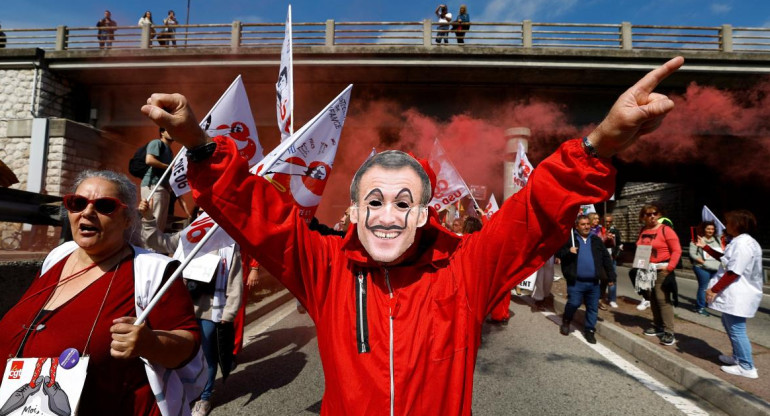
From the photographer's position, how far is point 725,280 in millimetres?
4223

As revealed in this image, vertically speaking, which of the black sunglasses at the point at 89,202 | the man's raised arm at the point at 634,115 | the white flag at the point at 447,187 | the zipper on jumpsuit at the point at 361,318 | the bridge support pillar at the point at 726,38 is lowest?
the zipper on jumpsuit at the point at 361,318

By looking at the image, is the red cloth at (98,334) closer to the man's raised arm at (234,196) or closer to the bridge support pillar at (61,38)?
the man's raised arm at (234,196)

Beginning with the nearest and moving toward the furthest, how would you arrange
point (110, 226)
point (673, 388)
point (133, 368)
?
point (133, 368)
point (110, 226)
point (673, 388)

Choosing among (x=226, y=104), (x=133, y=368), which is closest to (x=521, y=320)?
(x=226, y=104)

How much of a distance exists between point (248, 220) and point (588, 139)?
43.4 inches

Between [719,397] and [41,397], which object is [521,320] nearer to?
[719,397]

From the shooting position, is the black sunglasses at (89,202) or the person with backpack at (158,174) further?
the person with backpack at (158,174)

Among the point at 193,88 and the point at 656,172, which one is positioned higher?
the point at 193,88

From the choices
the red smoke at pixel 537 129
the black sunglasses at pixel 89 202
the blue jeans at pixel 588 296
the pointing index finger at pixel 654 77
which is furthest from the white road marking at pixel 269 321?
the red smoke at pixel 537 129

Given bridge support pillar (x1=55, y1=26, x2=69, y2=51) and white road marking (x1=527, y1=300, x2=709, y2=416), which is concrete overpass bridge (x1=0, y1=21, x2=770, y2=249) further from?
white road marking (x1=527, y1=300, x2=709, y2=416)

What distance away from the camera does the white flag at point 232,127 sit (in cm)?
299

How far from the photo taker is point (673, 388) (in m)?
3.91

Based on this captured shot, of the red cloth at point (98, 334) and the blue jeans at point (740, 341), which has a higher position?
the red cloth at point (98, 334)

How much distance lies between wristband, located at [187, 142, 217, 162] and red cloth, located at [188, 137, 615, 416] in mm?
17
